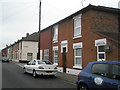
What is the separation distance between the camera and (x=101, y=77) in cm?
659

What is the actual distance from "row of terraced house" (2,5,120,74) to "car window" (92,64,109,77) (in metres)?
5.97

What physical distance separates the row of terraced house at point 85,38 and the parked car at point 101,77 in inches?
232

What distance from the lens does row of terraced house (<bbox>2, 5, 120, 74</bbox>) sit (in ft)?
45.2

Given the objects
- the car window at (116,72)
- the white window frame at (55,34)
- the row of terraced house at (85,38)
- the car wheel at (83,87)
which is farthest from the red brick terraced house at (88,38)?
the car window at (116,72)

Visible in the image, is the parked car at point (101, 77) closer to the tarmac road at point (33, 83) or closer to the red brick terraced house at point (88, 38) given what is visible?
the tarmac road at point (33, 83)

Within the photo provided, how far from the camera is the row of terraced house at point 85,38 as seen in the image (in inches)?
543

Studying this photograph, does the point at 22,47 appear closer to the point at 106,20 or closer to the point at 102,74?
the point at 106,20

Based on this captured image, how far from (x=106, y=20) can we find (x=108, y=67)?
10437 mm

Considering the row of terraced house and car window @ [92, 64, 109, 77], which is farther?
the row of terraced house

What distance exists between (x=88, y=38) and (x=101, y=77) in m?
9.24

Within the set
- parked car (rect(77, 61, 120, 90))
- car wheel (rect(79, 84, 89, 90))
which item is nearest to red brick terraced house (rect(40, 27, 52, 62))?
car wheel (rect(79, 84, 89, 90))

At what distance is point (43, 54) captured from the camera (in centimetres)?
2658

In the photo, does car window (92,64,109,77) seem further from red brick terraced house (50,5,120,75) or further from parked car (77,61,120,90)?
red brick terraced house (50,5,120,75)

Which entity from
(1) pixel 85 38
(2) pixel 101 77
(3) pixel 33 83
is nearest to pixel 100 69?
(2) pixel 101 77
